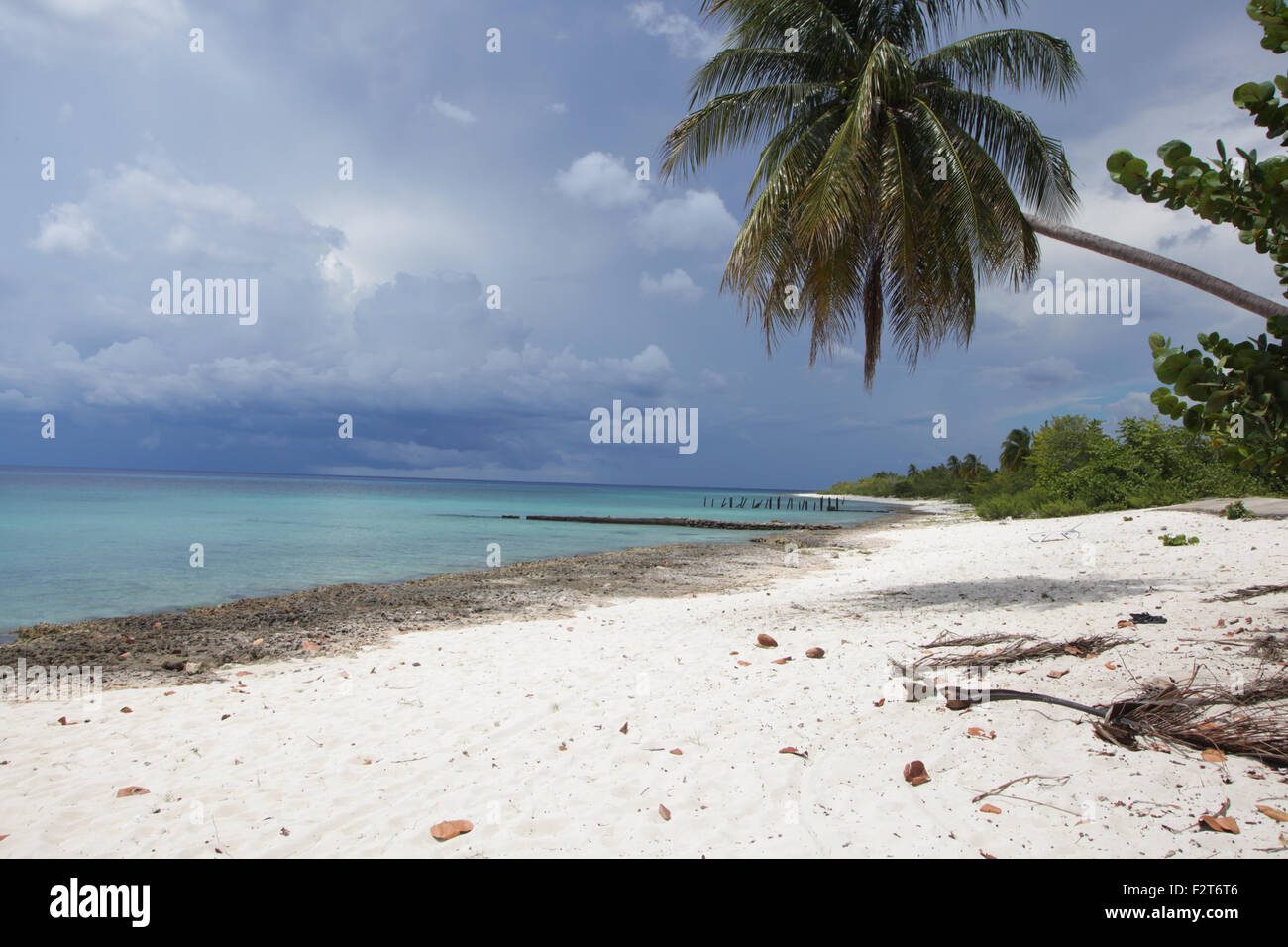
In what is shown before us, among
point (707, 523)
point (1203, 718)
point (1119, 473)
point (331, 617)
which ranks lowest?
point (707, 523)

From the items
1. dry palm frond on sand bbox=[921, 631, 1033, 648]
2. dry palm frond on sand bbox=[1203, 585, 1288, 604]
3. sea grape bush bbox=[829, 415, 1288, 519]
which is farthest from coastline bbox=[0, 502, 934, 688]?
sea grape bush bbox=[829, 415, 1288, 519]

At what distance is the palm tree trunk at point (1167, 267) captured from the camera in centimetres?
586

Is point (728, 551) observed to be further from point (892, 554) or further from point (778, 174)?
point (778, 174)

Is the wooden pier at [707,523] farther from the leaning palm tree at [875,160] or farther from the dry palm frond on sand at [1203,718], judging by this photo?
the dry palm frond on sand at [1203,718]

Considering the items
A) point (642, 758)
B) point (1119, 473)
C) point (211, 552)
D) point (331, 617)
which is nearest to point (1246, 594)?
point (642, 758)

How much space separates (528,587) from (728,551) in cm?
1019

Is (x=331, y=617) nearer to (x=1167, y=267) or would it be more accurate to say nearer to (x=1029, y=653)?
(x=1029, y=653)

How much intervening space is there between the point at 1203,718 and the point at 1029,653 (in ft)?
5.24

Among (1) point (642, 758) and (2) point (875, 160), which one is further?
(2) point (875, 160)

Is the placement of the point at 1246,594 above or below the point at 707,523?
above

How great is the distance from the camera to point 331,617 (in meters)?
9.80

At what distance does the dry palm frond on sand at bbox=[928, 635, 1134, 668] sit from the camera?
203 inches

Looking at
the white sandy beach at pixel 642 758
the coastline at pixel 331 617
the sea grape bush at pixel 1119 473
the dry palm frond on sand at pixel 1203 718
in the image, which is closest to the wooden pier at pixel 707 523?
the sea grape bush at pixel 1119 473

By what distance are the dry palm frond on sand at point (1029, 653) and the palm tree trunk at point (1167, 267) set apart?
293 centimetres
